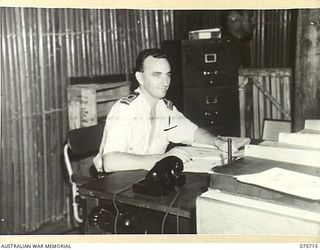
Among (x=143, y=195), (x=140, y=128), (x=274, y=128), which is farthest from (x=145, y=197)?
(x=274, y=128)

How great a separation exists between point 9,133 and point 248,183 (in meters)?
1.45

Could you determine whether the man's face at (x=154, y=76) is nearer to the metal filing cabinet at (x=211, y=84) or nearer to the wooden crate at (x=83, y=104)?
the wooden crate at (x=83, y=104)

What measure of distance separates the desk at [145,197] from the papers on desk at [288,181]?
0.68 ft

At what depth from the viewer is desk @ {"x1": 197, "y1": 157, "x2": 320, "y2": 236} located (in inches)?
32.6

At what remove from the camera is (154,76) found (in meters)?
1.68

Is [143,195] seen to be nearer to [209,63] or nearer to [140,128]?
[140,128]

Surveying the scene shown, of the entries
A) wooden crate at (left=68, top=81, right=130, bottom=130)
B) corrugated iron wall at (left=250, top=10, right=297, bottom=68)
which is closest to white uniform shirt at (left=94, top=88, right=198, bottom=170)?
wooden crate at (left=68, top=81, right=130, bottom=130)

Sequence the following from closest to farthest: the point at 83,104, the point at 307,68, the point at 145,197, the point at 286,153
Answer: the point at 286,153 < the point at 145,197 < the point at 307,68 < the point at 83,104

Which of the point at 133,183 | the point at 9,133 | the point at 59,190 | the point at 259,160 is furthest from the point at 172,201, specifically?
the point at 59,190

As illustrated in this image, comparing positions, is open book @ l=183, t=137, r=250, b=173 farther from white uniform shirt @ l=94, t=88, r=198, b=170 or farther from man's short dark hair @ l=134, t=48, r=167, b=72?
man's short dark hair @ l=134, t=48, r=167, b=72

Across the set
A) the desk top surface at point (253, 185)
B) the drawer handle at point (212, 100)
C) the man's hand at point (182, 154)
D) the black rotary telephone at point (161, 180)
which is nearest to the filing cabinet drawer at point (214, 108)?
the drawer handle at point (212, 100)

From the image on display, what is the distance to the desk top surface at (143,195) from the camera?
1.07 m

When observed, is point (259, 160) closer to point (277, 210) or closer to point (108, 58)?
point (277, 210)

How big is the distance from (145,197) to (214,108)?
1467 mm
